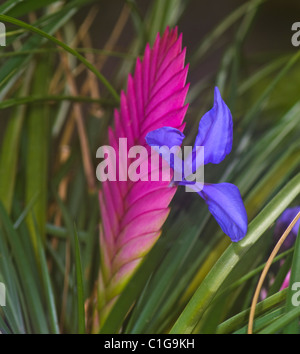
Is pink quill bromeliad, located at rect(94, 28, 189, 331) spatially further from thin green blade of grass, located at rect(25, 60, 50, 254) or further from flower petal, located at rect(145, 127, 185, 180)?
thin green blade of grass, located at rect(25, 60, 50, 254)

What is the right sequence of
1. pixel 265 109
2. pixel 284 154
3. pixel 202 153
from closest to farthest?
pixel 202 153 < pixel 284 154 < pixel 265 109

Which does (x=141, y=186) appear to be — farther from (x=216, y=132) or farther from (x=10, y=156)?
(x=10, y=156)

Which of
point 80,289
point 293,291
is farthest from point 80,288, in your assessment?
point 293,291

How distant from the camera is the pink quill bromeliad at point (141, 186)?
0.21 metres

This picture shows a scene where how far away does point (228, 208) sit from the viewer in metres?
0.21

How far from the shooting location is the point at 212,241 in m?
0.29

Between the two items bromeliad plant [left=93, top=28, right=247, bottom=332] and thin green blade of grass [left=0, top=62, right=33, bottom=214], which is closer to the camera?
bromeliad plant [left=93, top=28, right=247, bottom=332]

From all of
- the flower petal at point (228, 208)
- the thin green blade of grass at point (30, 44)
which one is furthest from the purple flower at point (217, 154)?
the thin green blade of grass at point (30, 44)

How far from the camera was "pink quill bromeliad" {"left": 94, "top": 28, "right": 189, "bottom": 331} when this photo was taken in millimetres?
212

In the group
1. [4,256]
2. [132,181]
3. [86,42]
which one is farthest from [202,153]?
[86,42]

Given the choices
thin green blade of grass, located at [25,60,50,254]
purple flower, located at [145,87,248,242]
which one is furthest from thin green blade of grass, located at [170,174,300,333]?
thin green blade of grass, located at [25,60,50,254]

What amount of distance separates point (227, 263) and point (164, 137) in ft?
0.22

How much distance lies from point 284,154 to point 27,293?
19 cm
